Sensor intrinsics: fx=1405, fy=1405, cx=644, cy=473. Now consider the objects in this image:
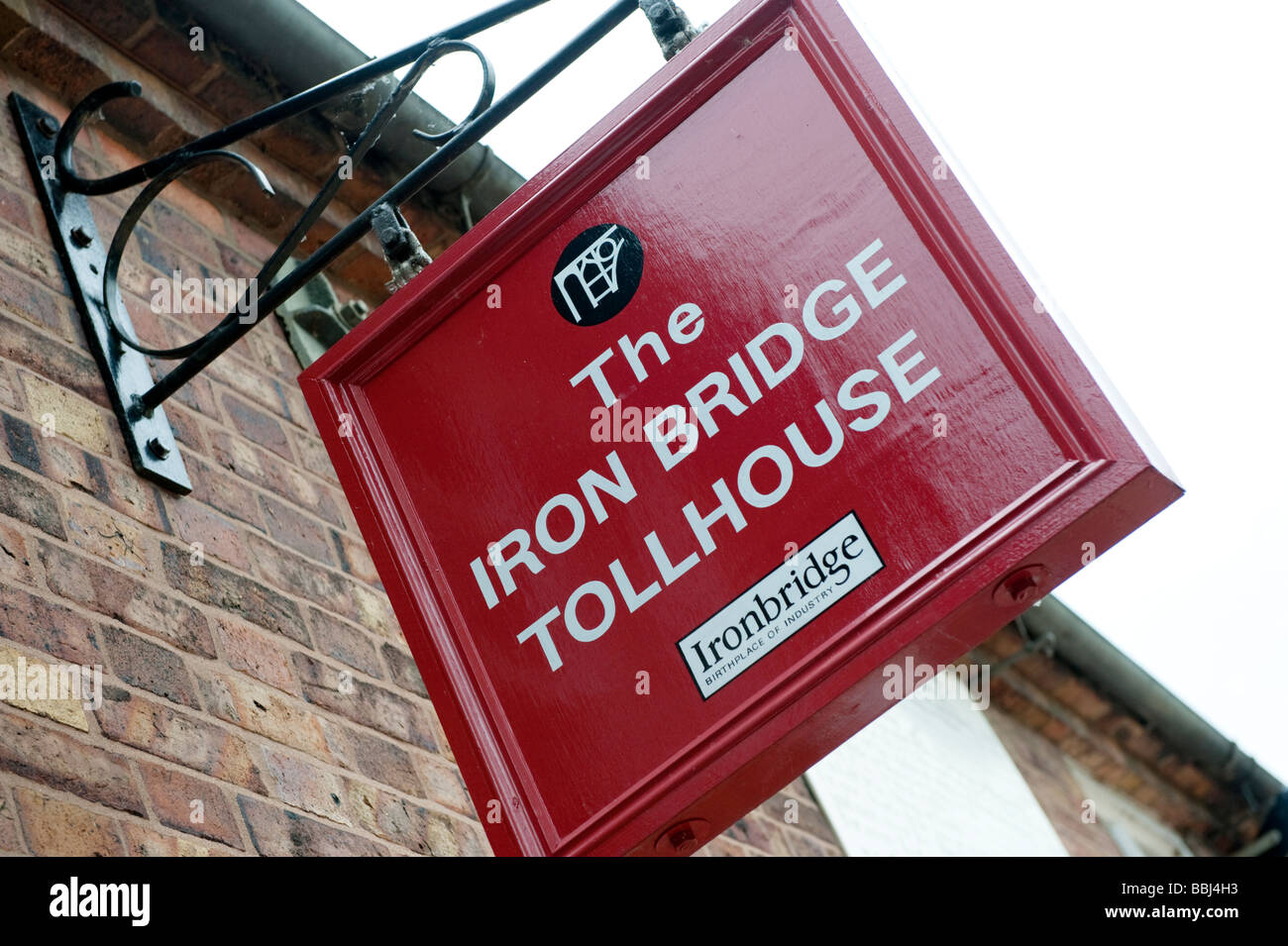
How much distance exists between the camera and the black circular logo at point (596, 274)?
7.04 ft

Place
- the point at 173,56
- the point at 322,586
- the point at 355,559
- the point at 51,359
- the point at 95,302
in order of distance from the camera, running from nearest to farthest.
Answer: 1. the point at 51,359
2. the point at 95,302
3. the point at 322,586
4. the point at 355,559
5. the point at 173,56

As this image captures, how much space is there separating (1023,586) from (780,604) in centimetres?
31

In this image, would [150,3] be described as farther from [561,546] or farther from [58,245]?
[561,546]

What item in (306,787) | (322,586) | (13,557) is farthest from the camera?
(322,586)

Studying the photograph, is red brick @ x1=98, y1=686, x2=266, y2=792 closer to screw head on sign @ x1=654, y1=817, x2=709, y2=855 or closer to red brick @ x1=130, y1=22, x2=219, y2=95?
screw head on sign @ x1=654, y1=817, x2=709, y2=855

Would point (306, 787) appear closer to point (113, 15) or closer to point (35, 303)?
point (35, 303)

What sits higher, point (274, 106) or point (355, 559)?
point (274, 106)

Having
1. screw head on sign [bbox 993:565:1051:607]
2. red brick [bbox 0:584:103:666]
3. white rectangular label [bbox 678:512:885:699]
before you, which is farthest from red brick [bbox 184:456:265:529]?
screw head on sign [bbox 993:565:1051:607]

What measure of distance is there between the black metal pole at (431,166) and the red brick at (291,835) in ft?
2.71

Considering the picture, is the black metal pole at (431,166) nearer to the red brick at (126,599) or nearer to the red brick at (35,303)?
the red brick at (35,303)

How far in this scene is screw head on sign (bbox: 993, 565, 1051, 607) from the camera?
1734 mm

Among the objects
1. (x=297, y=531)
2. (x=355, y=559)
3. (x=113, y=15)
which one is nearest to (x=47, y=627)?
(x=297, y=531)

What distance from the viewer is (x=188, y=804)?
87.8 inches

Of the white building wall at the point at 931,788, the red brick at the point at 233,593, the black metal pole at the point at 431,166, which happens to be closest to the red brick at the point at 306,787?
the red brick at the point at 233,593
